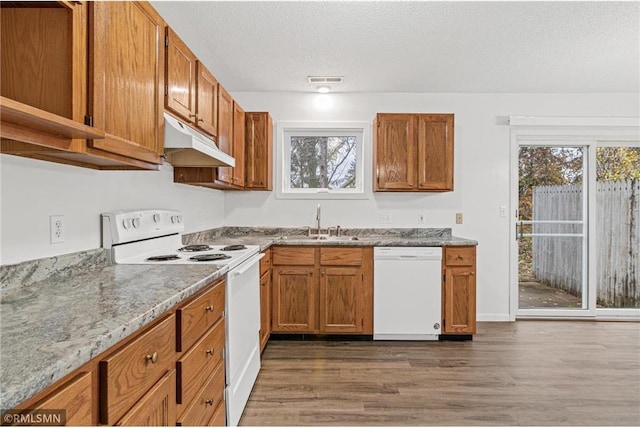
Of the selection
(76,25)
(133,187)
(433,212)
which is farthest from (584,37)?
(133,187)

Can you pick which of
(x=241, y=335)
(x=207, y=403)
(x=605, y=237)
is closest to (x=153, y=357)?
(x=207, y=403)

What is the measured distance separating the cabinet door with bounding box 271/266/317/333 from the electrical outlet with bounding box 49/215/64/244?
5.85 ft

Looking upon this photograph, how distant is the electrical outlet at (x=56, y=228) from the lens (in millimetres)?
1479

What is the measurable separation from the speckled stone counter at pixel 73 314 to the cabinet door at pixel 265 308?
119 centimetres

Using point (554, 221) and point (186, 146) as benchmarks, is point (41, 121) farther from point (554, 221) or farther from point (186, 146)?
point (554, 221)

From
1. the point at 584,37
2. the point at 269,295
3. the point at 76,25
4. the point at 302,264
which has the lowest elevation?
the point at 269,295

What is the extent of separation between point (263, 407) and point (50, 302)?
4.49 feet

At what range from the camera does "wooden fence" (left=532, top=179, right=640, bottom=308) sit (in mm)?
3766

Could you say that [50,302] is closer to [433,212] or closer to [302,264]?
[302,264]

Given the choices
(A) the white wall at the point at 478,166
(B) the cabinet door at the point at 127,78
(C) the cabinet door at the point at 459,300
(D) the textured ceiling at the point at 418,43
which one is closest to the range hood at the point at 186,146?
(B) the cabinet door at the point at 127,78

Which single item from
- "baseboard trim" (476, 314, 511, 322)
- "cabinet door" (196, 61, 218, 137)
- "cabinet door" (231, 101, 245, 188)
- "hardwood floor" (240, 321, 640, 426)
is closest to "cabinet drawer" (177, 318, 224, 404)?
"hardwood floor" (240, 321, 640, 426)

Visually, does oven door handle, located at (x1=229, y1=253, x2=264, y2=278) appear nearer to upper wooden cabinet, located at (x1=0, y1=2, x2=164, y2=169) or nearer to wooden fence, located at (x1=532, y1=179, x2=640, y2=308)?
upper wooden cabinet, located at (x1=0, y1=2, x2=164, y2=169)

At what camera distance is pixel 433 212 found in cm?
371

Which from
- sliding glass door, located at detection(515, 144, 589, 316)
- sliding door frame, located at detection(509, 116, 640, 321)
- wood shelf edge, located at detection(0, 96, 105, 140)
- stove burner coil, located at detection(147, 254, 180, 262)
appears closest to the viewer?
wood shelf edge, located at detection(0, 96, 105, 140)
